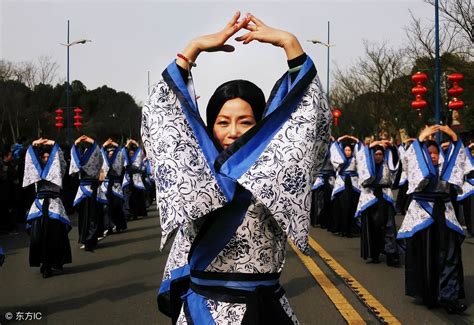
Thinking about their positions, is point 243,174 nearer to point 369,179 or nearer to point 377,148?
point 369,179

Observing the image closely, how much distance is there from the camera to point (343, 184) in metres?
13.5

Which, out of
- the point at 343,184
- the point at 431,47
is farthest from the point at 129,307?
the point at 431,47

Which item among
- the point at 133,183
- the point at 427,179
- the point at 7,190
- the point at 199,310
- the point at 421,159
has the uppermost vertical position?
the point at 421,159

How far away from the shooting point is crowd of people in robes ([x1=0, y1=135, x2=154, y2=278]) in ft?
30.0

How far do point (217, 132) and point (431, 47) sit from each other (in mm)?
27313

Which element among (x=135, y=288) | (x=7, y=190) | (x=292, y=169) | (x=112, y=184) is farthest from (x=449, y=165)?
(x=7, y=190)

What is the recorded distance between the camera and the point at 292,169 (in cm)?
240

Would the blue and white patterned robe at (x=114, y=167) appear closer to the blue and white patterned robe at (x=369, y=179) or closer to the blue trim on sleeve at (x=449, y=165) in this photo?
the blue and white patterned robe at (x=369, y=179)

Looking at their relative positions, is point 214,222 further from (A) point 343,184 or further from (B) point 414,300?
(A) point 343,184

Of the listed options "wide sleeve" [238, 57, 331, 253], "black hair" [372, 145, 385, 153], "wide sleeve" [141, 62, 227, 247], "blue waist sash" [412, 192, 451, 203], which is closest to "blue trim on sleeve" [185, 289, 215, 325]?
"wide sleeve" [141, 62, 227, 247]

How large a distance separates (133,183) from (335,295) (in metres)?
11.2

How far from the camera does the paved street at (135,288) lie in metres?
6.47

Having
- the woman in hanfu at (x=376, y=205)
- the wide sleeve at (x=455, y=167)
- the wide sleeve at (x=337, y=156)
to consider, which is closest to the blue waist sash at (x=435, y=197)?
the wide sleeve at (x=455, y=167)

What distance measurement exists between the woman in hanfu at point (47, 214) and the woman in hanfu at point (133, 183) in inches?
318
